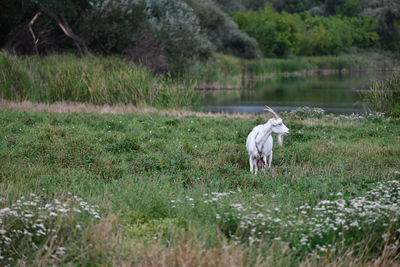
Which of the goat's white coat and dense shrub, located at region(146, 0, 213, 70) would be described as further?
dense shrub, located at region(146, 0, 213, 70)

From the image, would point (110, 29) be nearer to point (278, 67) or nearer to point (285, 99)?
point (285, 99)

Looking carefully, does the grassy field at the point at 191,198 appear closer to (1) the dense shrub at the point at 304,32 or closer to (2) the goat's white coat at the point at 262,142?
(2) the goat's white coat at the point at 262,142

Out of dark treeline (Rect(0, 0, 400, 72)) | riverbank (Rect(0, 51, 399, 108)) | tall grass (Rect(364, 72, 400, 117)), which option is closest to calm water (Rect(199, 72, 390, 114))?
riverbank (Rect(0, 51, 399, 108))

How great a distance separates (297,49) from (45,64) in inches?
1968

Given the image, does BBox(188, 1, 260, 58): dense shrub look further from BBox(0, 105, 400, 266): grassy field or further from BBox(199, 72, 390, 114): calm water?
BBox(0, 105, 400, 266): grassy field

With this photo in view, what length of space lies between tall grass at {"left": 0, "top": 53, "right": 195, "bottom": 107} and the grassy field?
249 inches

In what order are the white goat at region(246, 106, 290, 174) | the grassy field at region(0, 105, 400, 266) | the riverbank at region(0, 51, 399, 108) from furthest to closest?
the riverbank at region(0, 51, 399, 108) < the white goat at region(246, 106, 290, 174) < the grassy field at region(0, 105, 400, 266)

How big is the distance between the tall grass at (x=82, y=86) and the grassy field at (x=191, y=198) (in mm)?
6335

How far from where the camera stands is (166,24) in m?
36.5

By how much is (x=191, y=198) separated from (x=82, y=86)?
15.5 m

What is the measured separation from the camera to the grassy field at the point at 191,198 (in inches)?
272

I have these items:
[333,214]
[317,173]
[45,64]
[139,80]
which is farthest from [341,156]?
[45,64]

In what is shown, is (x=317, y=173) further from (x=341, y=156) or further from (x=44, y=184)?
(x=44, y=184)

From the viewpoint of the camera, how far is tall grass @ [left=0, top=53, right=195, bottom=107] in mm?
22438
